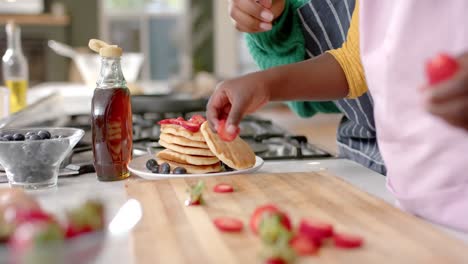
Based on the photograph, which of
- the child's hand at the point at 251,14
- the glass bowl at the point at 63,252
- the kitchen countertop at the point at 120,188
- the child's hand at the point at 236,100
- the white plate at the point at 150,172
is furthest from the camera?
the child's hand at the point at 251,14

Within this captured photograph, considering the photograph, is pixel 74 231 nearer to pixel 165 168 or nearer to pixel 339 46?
pixel 165 168

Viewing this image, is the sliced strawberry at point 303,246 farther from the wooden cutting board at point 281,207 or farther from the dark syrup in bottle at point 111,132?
the dark syrup in bottle at point 111,132

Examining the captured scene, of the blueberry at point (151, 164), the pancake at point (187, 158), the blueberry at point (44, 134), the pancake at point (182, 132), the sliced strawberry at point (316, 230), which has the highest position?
the blueberry at point (44, 134)

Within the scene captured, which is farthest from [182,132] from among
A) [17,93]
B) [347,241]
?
[17,93]

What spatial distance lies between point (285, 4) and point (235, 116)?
1.79 feet

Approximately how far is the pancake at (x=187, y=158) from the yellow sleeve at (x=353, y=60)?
27 cm

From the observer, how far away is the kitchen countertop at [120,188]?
77 centimetres

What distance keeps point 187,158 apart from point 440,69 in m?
0.64

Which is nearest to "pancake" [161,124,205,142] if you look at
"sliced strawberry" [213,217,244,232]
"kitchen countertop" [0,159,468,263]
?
"kitchen countertop" [0,159,468,263]

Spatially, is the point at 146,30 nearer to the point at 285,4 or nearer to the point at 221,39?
the point at 221,39

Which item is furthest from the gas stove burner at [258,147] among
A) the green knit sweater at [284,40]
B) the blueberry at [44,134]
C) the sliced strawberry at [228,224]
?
the sliced strawberry at [228,224]

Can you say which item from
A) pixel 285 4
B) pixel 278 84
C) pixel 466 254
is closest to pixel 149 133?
pixel 285 4

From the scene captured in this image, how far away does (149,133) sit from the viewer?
5.52ft

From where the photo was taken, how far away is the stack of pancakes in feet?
3.70
